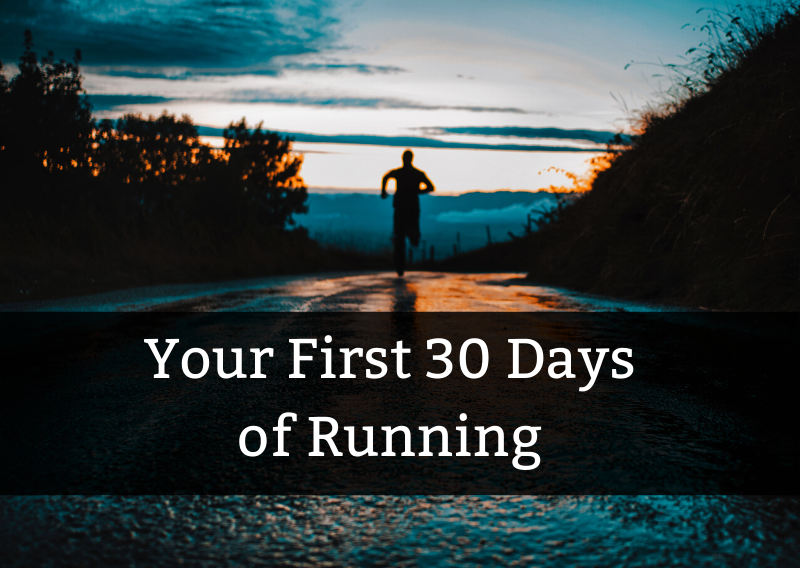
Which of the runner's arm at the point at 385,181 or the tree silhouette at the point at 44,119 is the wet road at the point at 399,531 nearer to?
the runner's arm at the point at 385,181

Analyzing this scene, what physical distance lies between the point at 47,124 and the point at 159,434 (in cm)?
1611

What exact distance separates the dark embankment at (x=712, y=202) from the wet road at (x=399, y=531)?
5.92m

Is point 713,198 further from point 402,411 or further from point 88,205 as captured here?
point 88,205

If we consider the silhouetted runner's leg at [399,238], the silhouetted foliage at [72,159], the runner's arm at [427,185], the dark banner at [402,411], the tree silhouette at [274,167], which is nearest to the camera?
the dark banner at [402,411]

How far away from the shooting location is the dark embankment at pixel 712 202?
844 cm

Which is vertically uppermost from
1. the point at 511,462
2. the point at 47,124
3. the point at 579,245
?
the point at 47,124

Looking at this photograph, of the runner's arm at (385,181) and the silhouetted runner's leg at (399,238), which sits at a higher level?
the runner's arm at (385,181)

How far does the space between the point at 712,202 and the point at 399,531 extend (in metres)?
8.87

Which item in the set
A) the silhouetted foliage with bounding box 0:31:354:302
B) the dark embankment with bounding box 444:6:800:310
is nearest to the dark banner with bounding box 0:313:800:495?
the dark embankment with bounding box 444:6:800:310

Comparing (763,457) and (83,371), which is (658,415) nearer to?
(763,457)

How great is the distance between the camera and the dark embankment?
8438 millimetres

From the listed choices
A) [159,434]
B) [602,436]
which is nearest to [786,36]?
[602,436]

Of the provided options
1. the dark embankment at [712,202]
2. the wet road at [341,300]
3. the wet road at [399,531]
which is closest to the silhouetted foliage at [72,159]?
the wet road at [341,300]

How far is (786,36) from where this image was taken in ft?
36.0
